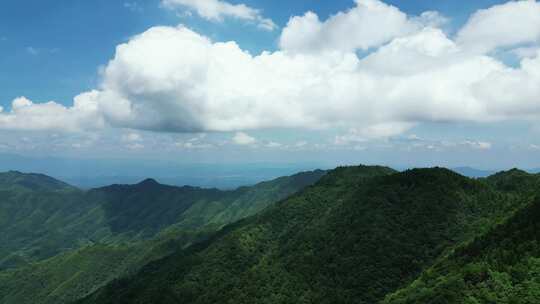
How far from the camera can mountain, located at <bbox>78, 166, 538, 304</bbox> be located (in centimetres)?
12912

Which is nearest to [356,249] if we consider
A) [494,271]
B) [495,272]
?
[494,271]

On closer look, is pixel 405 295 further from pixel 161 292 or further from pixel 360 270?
pixel 161 292

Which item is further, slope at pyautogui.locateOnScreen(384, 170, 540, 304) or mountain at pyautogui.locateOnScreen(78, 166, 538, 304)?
mountain at pyautogui.locateOnScreen(78, 166, 538, 304)

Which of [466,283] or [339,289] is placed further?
[339,289]

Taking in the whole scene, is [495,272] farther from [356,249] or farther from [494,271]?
[356,249]

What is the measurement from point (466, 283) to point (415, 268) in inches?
2316

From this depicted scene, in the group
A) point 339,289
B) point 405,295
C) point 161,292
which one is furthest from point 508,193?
point 161,292

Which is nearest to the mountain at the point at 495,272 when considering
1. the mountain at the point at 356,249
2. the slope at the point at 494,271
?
the slope at the point at 494,271

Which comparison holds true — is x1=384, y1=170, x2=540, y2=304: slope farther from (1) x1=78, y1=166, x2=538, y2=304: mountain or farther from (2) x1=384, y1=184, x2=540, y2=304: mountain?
(1) x1=78, y1=166, x2=538, y2=304: mountain

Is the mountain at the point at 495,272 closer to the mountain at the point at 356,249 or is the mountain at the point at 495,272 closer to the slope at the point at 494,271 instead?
the slope at the point at 494,271

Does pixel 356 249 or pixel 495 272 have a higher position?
pixel 495 272

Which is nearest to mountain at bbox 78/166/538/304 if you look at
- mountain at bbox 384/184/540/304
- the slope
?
the slope

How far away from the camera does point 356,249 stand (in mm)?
141750

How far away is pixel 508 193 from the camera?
17138 cm
